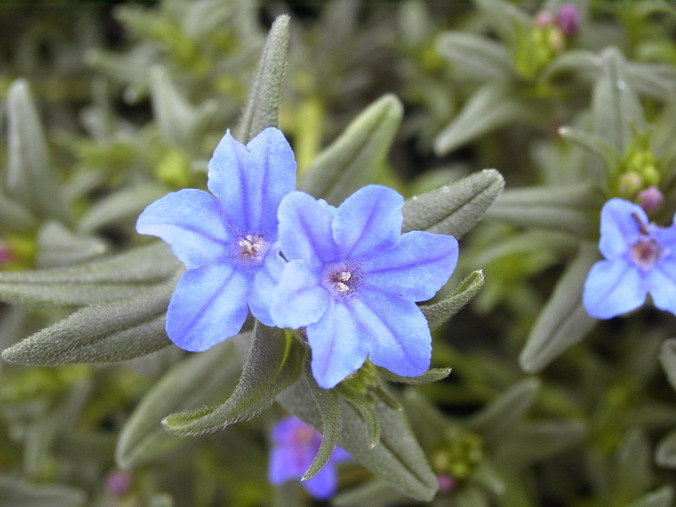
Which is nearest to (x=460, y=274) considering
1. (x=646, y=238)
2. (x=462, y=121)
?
(x=462, y=121)

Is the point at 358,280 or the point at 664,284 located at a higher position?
the point at 358,280

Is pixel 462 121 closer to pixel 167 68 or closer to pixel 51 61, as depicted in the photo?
pixel 167 68

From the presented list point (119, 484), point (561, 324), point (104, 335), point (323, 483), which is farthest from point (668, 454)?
point (119, 484)

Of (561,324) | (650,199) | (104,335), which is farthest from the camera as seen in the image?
(561,324)

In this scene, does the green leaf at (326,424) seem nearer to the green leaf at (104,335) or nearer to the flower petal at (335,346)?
the flower petal at (335,346)

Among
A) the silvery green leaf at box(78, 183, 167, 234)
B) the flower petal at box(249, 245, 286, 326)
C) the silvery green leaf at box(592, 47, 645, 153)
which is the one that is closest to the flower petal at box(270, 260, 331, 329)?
the flower petal at box(249, 245, 286, 326)

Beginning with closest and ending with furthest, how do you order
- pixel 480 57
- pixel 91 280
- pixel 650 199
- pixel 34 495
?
pixel 91 280
pixel 650 199
pixel 34 495
pixel 480 57

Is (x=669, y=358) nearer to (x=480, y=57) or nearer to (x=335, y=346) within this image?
(x=335, y=346)
